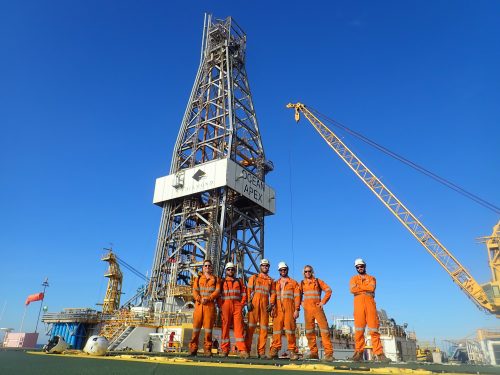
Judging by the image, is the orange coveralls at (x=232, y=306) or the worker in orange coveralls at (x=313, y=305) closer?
the worker in orange coveralls at (x=313, y=305)

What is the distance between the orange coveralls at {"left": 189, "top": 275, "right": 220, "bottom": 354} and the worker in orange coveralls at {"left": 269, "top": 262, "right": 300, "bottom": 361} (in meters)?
1.69

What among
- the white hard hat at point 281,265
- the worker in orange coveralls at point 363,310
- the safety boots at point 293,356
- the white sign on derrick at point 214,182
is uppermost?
the white sign on derrick at point 214,182

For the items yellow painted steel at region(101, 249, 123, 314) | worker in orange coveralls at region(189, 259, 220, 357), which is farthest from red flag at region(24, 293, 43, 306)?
worker in orange coveralls at region(189, 259, 220, 357)

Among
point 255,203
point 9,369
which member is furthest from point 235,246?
point 9,369

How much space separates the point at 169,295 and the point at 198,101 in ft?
70.1

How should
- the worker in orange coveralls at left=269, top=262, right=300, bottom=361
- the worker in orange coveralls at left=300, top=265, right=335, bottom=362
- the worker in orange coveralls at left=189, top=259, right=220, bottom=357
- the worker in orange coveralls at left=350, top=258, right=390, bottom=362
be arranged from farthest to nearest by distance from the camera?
the worker in orange coveralls at left=269, top=262, right=300, bottom=361, the worker in orange coveralls at left=189, top=259, right=220, bottom=357, the worker in orange coveralls at left=300, top=265, right=335, bottom=362, the worker in orange coveralls at left=350, top=258, right=390, bottom=362

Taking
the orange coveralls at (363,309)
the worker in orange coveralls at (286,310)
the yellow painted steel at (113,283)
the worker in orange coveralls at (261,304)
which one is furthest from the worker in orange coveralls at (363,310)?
the yellow painted steel at (113,283)

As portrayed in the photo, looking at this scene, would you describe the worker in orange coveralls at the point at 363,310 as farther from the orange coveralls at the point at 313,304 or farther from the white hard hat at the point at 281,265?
the white hard hat at the point at 281,265

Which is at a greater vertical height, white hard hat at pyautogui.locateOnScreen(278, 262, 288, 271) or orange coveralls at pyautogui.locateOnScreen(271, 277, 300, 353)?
white hard hat at pyautogui.locateOnScreen(278, 262, 288, 271)

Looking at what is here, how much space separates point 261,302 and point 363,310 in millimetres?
2757

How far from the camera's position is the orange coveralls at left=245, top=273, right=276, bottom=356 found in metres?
10.0

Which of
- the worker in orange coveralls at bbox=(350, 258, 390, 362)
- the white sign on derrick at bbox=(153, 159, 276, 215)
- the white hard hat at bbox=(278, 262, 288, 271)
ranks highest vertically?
the white sign on derrick at bbox=(153, 159, 276, 215)

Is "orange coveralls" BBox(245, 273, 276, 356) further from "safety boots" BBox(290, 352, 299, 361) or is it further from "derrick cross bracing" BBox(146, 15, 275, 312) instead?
"derrick cross bracing" BBox(146, 15, 275, 312)

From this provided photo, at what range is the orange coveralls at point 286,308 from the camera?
9669 millimetres
